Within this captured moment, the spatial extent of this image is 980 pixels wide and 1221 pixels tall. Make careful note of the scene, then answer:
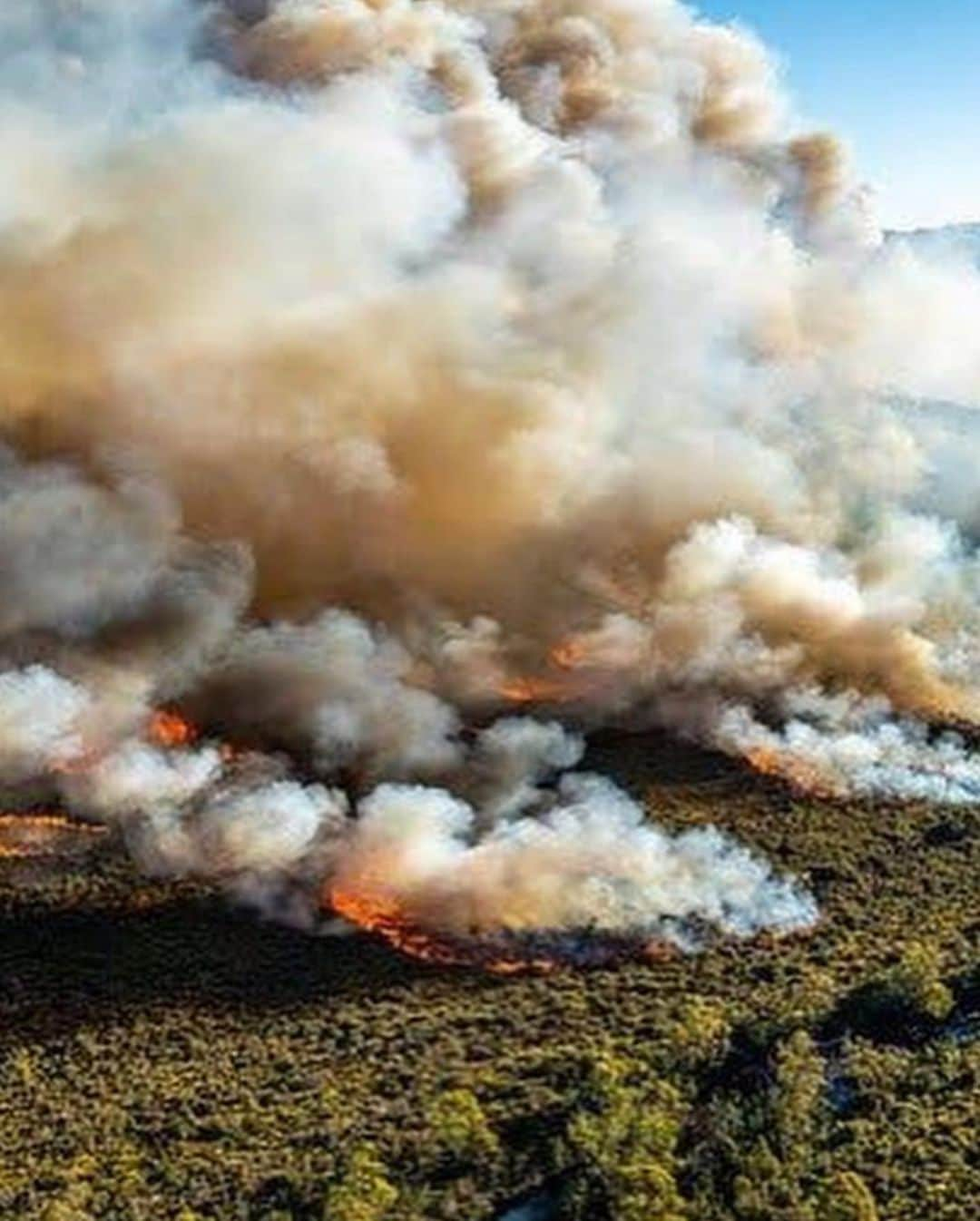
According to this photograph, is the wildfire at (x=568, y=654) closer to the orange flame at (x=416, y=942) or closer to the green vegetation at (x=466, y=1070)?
the green vegetation at (x=466, y=1070)

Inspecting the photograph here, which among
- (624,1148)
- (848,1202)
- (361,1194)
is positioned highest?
(624,1148)

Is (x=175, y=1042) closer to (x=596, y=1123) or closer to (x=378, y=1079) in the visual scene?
(x=378, y=1079)

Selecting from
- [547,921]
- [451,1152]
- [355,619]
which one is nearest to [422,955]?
[547,921]

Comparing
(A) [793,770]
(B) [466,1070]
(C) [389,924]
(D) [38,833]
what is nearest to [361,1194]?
(B) [466,1070]

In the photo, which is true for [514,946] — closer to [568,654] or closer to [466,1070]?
[466,1070]

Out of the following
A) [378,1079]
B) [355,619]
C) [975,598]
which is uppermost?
→ [975,598]

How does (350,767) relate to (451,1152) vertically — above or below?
above

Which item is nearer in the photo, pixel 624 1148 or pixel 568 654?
pixel 624 1148

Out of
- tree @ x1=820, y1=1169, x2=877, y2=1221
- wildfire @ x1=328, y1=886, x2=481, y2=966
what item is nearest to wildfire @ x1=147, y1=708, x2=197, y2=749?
wildfire @ x1=328, y1=886, x2=481, y2=966

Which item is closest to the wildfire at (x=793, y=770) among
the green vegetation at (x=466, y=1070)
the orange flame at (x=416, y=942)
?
the green vegetation at (x=466, y=1070)
